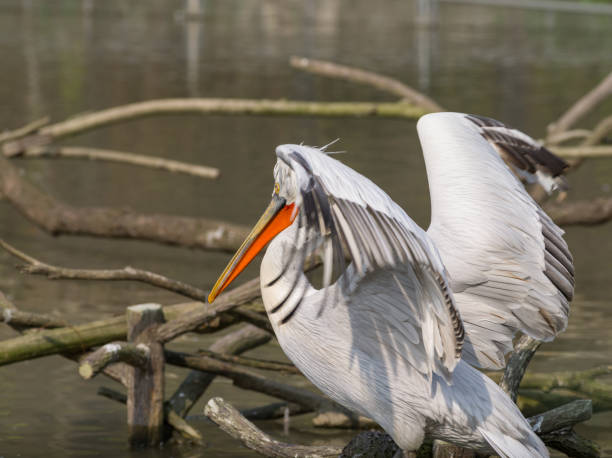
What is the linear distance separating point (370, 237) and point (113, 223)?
4.66 meters

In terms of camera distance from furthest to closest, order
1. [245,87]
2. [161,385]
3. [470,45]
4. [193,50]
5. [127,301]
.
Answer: [470,45] → [193,50] → [245,87] → [127,301] → [161,385]

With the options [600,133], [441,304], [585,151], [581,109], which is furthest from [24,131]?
[441,304]

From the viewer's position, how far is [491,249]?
13.0ft

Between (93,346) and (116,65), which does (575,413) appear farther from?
(116,65)

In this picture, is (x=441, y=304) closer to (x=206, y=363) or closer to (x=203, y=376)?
(x=206, y=363)

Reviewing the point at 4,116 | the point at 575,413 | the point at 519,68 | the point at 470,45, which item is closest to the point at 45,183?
the point at 4,116

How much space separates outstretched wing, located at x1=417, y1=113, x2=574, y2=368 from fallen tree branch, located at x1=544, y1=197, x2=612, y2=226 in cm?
346

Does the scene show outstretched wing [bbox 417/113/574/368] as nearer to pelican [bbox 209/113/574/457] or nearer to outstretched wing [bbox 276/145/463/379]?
pelican [bbox 209/113/574/457]

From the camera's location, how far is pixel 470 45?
27219 millimetres

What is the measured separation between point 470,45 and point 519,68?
492cm

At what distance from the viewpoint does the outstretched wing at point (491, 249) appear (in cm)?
398

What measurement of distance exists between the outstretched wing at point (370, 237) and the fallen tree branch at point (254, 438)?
92cm

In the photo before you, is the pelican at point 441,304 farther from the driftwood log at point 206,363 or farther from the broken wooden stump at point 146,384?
the broken wooden stump at point 146,384

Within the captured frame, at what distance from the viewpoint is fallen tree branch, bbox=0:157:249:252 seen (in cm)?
716
